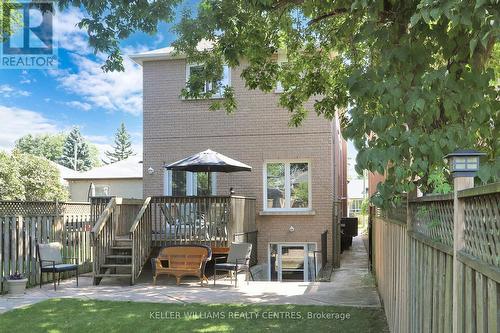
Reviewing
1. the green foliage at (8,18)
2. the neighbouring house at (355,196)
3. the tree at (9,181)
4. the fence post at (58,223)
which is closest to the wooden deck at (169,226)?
the fence post at (58,223)

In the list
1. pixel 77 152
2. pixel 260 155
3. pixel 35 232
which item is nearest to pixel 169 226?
pixel 35 232

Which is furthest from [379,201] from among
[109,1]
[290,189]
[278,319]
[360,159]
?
[290,189]

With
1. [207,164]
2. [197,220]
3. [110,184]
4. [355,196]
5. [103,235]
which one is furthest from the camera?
[355,196]

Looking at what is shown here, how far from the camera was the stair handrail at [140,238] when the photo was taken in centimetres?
1128

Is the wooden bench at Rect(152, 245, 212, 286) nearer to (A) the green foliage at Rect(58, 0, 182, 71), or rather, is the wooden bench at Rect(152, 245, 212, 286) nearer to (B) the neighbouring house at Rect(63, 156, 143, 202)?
(A) the green foliage at Rect(58, 0, 182, 71)

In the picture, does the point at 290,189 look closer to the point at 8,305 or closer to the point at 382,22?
→ the point at 8,305

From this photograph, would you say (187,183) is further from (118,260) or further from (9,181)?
(9,181)

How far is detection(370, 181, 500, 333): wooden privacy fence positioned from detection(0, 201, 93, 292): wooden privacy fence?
8.34 m

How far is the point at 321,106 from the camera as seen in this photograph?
397 inches

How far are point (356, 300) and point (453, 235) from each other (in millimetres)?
6461

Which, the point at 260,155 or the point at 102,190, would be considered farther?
the point at 102,190

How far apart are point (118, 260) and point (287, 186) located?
5.47 metres

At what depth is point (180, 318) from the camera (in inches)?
306

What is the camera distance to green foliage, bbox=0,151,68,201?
75.8 feet
